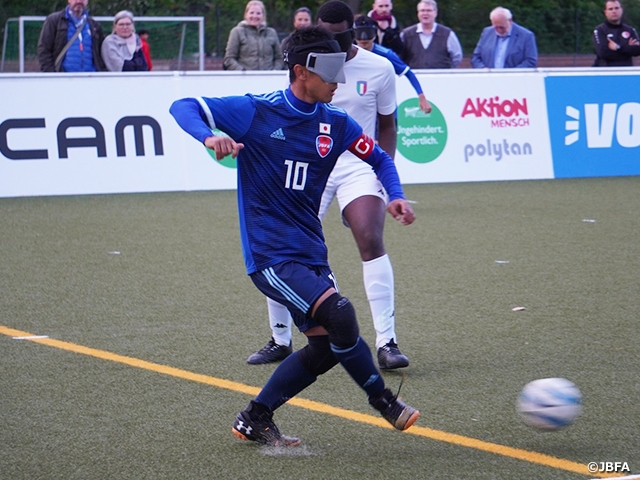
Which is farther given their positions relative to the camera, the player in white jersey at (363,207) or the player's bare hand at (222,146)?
the player in white jersey at (363,207)

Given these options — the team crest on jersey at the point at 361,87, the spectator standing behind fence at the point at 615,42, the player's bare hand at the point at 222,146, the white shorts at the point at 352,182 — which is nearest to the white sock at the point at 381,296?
the white shorts at the point at 352,182

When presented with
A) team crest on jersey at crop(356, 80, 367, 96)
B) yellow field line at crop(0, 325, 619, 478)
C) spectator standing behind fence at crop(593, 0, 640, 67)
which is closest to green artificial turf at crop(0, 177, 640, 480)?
yellow field line at crop(0, 325, 619, 478)

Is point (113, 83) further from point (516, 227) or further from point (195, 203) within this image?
point (516, 227)

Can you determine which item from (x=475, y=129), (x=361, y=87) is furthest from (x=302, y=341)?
(x=475, y=129)

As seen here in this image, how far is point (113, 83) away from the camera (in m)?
13.1

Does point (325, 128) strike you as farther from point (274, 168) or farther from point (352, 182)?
point (352, 182)

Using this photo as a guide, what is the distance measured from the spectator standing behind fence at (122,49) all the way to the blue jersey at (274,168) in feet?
31.6

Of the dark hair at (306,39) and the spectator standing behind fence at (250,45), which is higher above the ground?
the dark hair at (306,39)

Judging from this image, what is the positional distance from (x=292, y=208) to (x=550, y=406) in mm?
1385

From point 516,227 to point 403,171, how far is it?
11.0 ft

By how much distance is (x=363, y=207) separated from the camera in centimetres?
608

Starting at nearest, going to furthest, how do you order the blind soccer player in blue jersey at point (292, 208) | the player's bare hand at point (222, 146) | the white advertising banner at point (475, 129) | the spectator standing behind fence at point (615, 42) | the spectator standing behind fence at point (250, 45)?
1. the player's bare hand at point (222, 146)
2. the blind soccer player in blue jersey at point (292, 208)
3. the white advertising banner at point (475, 129)
4. the spectator standing behind fence at point (250, 45)
5. the spectator standing behind fence at point (615, 42)

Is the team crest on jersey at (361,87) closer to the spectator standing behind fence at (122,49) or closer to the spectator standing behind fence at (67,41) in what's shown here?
the spectator standing behind fence at (67,41)

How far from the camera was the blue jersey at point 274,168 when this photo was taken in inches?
180
